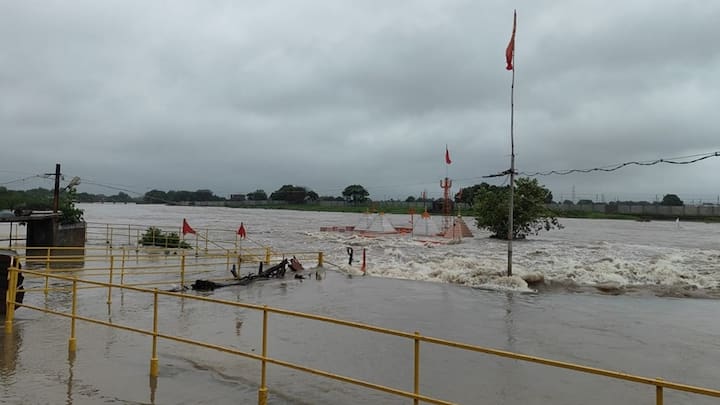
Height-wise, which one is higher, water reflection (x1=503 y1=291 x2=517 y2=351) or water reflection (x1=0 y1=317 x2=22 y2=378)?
water reflection (x1=0 y1=317 x2=22 y2=378)

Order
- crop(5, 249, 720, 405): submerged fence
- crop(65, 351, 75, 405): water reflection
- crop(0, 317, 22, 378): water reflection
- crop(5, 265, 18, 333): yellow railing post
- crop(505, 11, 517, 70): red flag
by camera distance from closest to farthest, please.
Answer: crop(5, 249, 720, 405): submerged fence, crop(65, 351, 75, 405): water reflection, crop(0, 317, 22, 378): water reflection, crop(5, 265, 18, 333): yellow railing post, crop(505, 11, 517, 70): red flag

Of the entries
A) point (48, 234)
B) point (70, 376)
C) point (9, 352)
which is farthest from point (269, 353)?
point (48, 234)

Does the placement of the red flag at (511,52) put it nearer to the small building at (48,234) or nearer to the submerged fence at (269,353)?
the submerged fence at (269,353)

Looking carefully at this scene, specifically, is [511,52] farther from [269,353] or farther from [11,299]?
[11,299]

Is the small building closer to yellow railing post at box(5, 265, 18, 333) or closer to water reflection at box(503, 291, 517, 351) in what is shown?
yellow railing post at box(5, 265, 18, 333)

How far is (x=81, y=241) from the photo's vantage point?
27625 mm

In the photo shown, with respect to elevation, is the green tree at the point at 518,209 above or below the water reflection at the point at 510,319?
above

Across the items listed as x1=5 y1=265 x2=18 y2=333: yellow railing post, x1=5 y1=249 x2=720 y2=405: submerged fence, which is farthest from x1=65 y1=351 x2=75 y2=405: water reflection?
x1=5 y1=265 x2=18 y2=333: yellow railing post

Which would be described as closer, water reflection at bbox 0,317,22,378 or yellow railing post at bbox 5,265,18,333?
water reflection at bbox 0,317,22,378

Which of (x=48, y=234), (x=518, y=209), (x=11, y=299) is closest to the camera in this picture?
(x=11, y=299)

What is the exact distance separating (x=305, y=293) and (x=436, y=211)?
11506 cm

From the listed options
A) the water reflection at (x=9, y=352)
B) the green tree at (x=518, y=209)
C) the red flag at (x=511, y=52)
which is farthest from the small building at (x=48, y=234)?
the green tree at (x=518, y=209)

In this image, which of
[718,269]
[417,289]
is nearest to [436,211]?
[718,269]

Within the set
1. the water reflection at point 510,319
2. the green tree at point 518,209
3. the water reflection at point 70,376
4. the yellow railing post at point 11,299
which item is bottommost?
the water reflection at point 510,319
